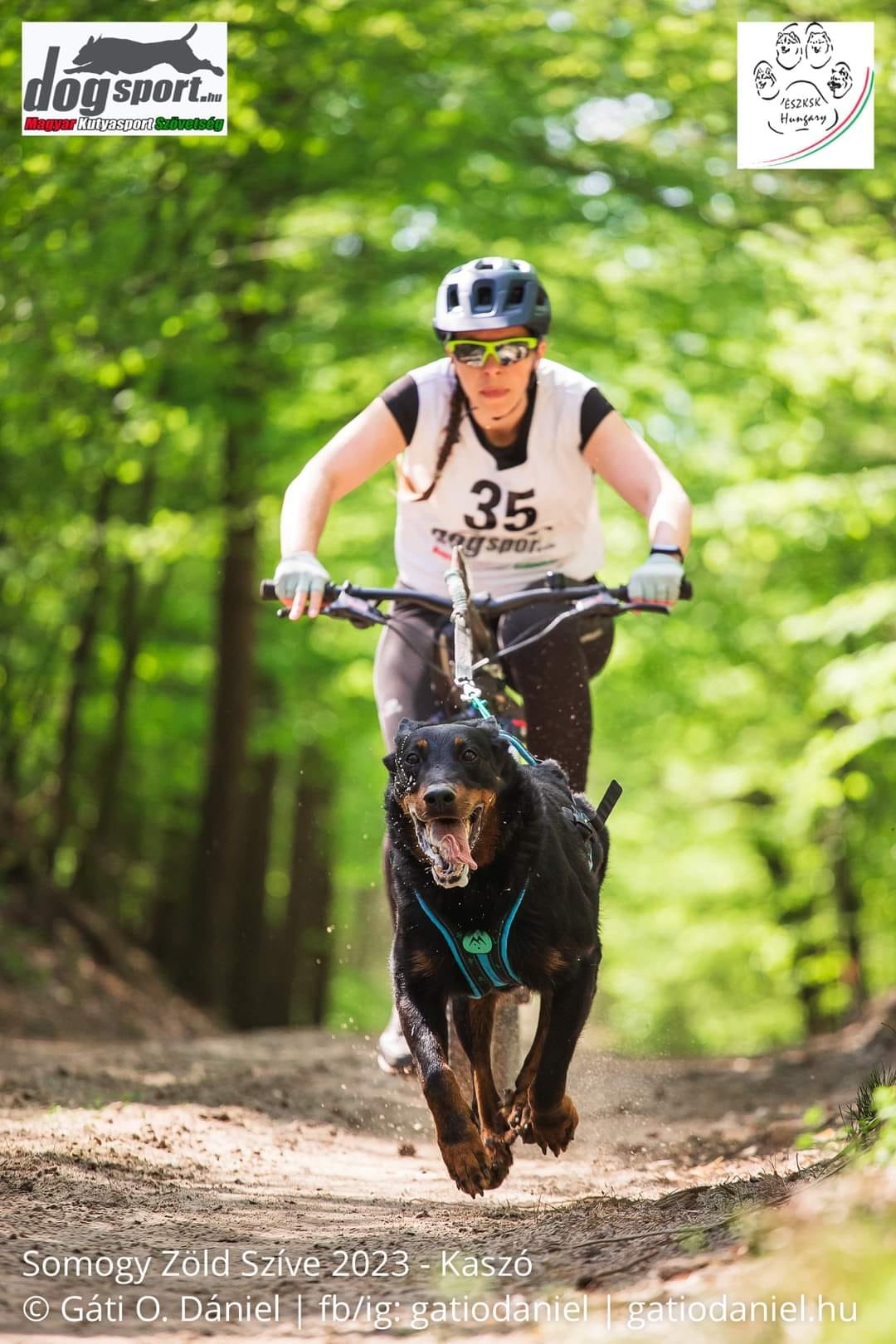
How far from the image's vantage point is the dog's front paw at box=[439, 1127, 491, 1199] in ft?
13.9

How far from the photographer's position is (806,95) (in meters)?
10.9

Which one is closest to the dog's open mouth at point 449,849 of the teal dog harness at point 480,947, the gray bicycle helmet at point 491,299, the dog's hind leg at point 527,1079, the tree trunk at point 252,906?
the teal dog harness at point 480,947

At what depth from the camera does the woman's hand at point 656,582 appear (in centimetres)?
507

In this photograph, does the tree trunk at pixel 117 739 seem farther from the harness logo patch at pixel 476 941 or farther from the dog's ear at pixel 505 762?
the harness logo patch at pixel 476 941

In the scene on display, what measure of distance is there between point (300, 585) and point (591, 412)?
126 cm

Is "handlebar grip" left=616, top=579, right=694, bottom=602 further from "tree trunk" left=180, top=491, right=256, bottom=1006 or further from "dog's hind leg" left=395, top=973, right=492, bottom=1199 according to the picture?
"tree trunk" left=180, top=491, right=256, bottom=1006

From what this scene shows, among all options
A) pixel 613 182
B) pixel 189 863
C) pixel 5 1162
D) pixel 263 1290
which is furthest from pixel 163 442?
pixel 263 1290

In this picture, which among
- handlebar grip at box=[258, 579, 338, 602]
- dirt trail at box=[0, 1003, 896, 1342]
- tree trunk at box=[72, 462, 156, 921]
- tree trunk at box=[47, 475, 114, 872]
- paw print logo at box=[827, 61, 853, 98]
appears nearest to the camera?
dirt trail at box=[0, 1003, 896, 1342]

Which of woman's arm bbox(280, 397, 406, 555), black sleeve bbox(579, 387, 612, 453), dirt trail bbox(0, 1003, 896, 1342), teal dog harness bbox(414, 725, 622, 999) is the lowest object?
dirt trail bbox(0, 1003, 896, 1342)

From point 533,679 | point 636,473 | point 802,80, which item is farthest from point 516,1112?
point 802,80

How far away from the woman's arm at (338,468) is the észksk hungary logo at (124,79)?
5.31 m

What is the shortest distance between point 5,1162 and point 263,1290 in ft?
6.14

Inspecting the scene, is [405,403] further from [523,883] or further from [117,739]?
[117,739]

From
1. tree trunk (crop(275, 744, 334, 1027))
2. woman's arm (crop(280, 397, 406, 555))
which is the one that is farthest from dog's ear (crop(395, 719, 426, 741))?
tree trunk (crop(275, 744, 334, 1027))
